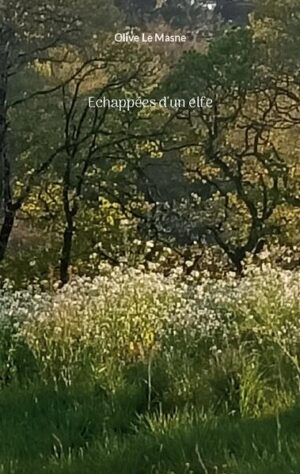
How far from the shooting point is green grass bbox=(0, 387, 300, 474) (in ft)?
13.1

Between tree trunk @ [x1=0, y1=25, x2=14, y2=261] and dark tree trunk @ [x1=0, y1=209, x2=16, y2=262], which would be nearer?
tree trunk @ [x1=0, y1=25, x2=14, y2=261]

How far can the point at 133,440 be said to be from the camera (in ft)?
14.8

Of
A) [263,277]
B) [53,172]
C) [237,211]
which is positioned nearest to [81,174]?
[53,172]

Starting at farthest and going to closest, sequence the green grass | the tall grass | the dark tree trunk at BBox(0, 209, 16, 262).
Answer: the dark tree trunk at BBox(0, 209, 16, 262), the tall grass, the green grass

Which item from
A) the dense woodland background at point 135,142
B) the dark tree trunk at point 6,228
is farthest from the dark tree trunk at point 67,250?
the dark tree trunk at point 6,228

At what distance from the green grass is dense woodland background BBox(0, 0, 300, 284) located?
9421mm

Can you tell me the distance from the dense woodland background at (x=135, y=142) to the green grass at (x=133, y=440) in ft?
30.9

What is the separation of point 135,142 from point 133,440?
13.3m

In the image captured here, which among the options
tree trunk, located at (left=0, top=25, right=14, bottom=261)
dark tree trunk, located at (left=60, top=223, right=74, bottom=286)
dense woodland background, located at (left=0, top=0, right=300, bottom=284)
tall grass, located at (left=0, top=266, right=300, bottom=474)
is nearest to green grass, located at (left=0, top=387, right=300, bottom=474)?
tall grass, located at (left=0, top=266, right=300, bottom=474)

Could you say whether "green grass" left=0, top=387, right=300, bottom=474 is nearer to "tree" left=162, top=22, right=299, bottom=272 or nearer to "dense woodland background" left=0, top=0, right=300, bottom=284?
"dense woodland background" left=0, top=0, right=300, bottom=284

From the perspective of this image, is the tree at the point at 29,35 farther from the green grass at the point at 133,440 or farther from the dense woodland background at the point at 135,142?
the green grass at the point at 133,440

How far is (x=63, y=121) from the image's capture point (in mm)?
17141

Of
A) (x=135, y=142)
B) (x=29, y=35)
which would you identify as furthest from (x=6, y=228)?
(x=135, y=142)

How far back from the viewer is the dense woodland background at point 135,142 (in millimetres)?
15664
